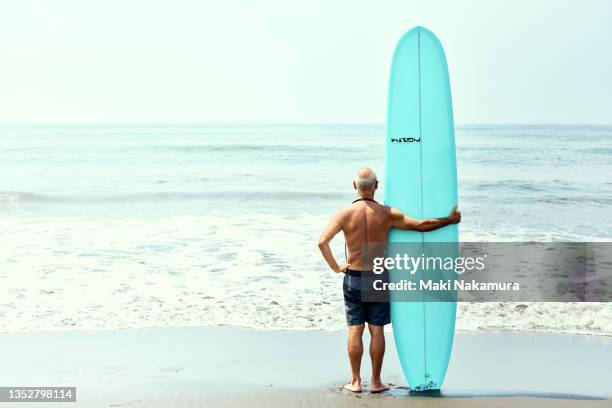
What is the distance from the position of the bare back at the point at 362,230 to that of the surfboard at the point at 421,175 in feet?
0.59

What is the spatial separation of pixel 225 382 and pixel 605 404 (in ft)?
7.96

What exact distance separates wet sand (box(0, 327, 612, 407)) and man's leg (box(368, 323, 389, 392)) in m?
0.09

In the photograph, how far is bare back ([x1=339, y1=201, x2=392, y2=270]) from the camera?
481cm

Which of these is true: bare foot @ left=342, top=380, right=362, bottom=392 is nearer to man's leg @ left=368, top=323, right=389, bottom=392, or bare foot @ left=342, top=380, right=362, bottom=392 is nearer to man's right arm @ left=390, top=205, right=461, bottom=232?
man's leg @ left=368, top=323, right=389, bottom=392

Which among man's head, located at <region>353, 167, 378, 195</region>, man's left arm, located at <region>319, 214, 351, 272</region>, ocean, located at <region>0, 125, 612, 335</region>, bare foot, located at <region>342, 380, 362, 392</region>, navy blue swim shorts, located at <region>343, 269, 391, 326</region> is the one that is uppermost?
man's head, located at <region>353, 167, 378, 195</region>

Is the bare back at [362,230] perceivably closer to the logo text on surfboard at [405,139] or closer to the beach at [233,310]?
the logo text on surfboard at [405,139]

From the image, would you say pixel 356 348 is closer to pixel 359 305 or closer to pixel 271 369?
pixel 359 305

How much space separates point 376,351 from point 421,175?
1232mm

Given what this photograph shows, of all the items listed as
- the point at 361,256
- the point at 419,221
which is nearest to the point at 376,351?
the point at 361,256

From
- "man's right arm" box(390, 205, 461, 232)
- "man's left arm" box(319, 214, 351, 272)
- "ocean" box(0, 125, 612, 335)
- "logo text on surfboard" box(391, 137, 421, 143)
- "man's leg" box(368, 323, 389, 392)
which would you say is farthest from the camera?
"ocean" box(0, 125, 612, 335)

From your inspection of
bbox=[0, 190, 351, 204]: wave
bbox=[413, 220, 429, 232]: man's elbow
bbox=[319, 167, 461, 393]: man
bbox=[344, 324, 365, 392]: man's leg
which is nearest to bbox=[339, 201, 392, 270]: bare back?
bbox=[319, 167, 461, 393]: man

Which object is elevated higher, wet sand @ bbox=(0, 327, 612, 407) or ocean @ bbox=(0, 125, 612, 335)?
wet sand @ bbox=(0, 327, 612, 407)

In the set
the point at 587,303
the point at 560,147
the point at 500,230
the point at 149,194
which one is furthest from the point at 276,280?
the point at 560,147

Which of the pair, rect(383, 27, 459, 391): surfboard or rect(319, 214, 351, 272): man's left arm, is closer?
rect(319, 214, 351, 272): man's left arm
